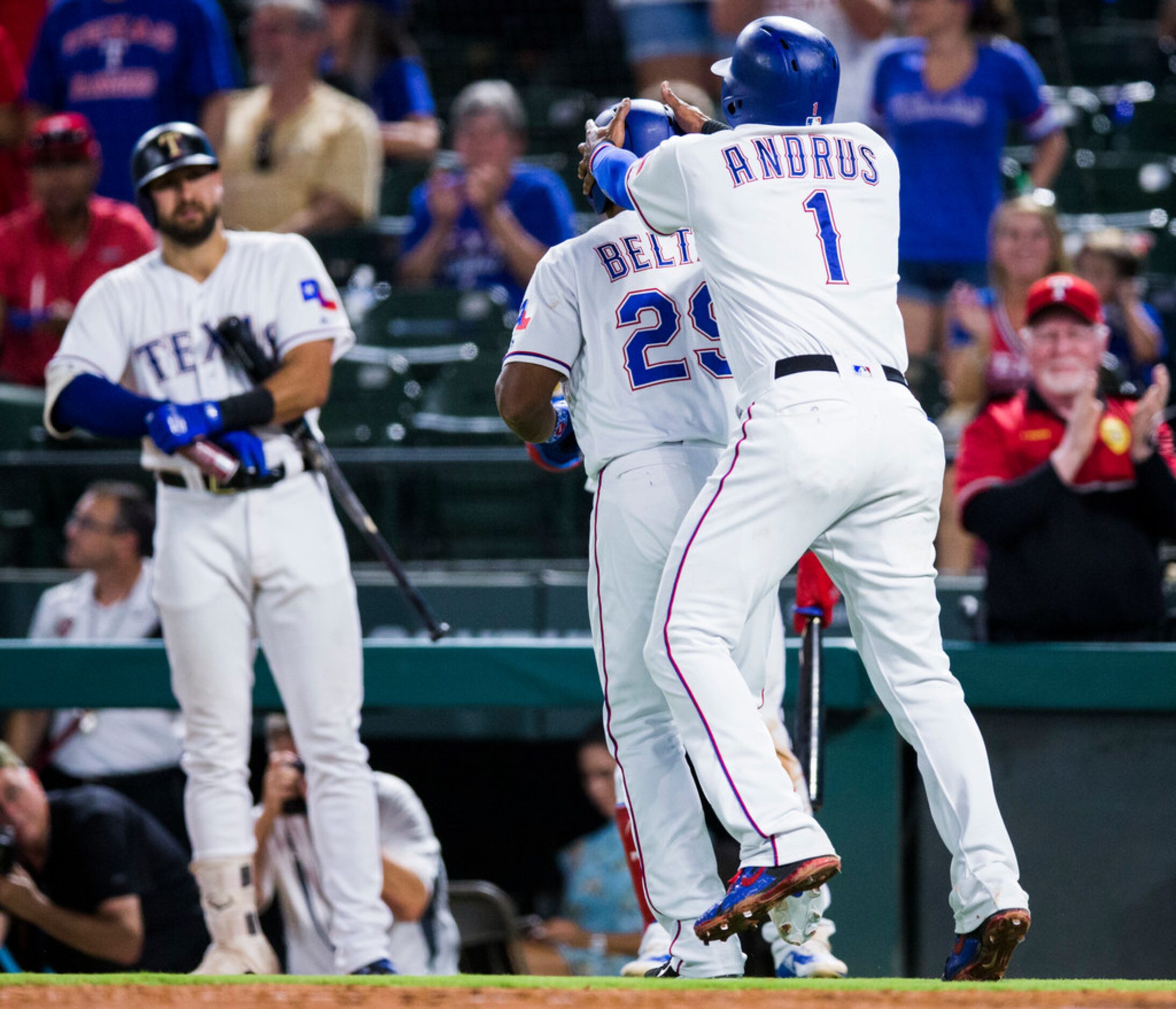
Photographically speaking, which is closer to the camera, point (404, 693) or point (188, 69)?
point (404, 693)

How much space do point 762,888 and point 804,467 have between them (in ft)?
2.59

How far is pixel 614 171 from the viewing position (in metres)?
3.43

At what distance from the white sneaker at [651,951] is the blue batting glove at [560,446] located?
3.70 ft

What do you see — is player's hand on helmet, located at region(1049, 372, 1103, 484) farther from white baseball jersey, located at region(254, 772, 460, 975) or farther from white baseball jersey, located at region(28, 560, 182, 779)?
white baseball jersey, located at region(28, 560, 182, 779)

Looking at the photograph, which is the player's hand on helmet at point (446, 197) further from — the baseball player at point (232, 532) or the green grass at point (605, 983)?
the green grass at point (605, 983)

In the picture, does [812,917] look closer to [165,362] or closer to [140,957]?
[165,362]

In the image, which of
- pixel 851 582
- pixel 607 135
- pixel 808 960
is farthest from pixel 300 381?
pixel 808 960

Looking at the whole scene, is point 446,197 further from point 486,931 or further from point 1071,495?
point 1071,495

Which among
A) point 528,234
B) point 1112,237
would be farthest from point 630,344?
point 528,234

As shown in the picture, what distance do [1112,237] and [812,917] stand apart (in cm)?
389

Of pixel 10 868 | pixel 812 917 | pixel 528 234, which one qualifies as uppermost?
pixel 528 234

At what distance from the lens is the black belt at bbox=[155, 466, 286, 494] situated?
4.45m

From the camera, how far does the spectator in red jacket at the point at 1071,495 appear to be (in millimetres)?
4602

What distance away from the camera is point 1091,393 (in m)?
4.59
